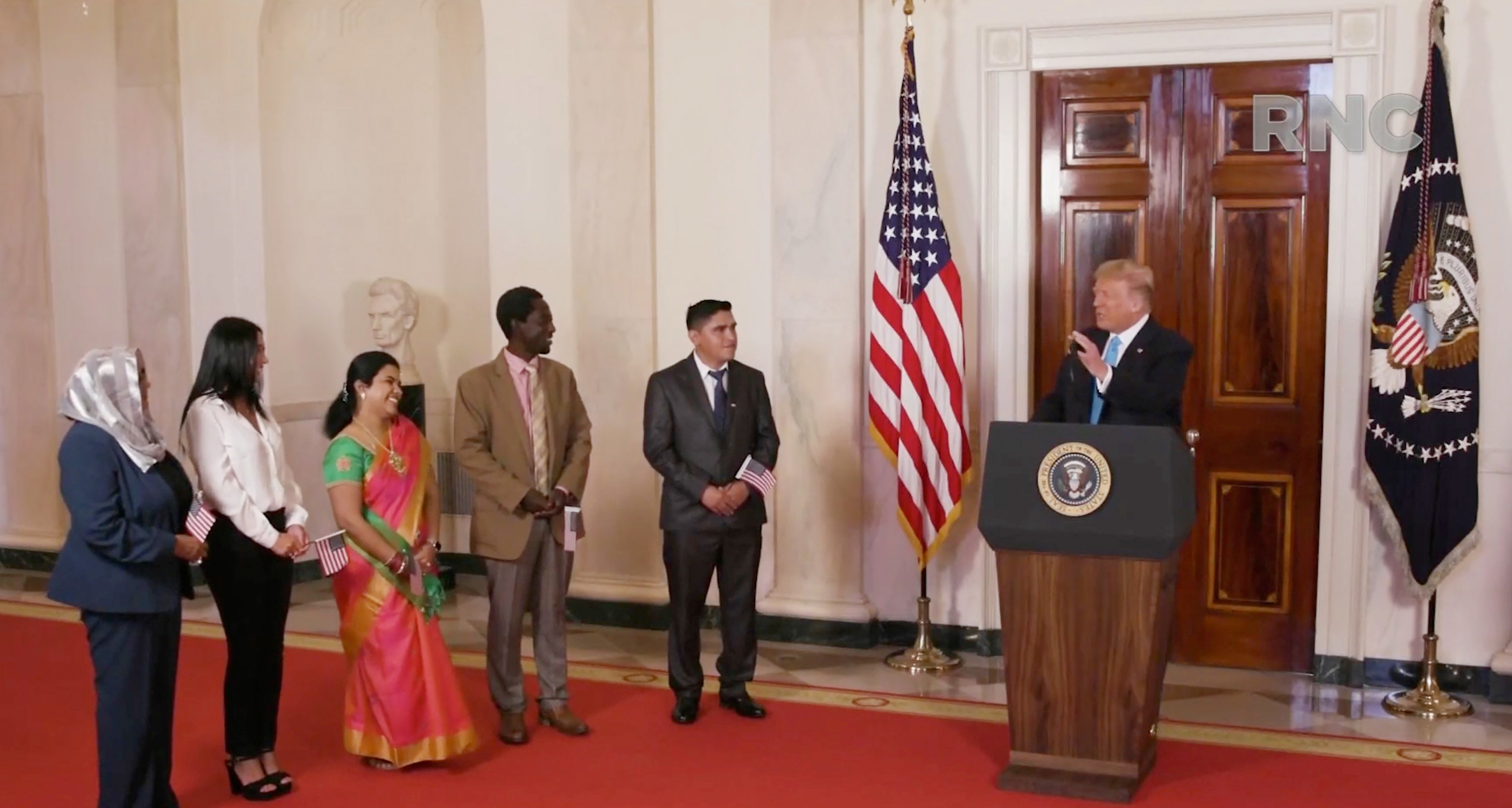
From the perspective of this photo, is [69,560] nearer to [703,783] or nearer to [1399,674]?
[703,783]

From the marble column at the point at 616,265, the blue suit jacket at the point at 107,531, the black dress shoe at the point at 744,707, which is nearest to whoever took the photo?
the blue suit jacket at the point at 107,531

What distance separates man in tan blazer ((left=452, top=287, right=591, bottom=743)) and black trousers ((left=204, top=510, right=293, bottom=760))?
0.89 metres

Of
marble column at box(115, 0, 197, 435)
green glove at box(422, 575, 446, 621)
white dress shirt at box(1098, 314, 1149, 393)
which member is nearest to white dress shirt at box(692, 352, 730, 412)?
green glove at box(422, 575, 446, 621)

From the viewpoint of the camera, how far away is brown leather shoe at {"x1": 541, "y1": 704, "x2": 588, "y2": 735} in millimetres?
5984

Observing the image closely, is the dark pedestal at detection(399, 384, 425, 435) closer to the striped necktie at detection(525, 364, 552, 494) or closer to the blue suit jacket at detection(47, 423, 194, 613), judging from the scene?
the striped necktie at detection(525, 364, 552, 494)

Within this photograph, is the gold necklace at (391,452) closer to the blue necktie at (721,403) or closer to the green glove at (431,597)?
the green glove at (431,597)

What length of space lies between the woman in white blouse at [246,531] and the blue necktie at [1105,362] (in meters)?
2.80

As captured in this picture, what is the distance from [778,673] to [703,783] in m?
1.56

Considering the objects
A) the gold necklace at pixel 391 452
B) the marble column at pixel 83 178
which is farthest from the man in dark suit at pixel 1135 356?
the marble column at pixel 83 178

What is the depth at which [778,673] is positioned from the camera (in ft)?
22.8

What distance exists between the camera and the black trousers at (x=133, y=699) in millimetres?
4586

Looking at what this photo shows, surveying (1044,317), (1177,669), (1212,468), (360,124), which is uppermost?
(360,124)

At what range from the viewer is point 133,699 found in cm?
461

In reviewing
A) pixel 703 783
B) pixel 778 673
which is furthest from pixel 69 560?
pixel 778 673
